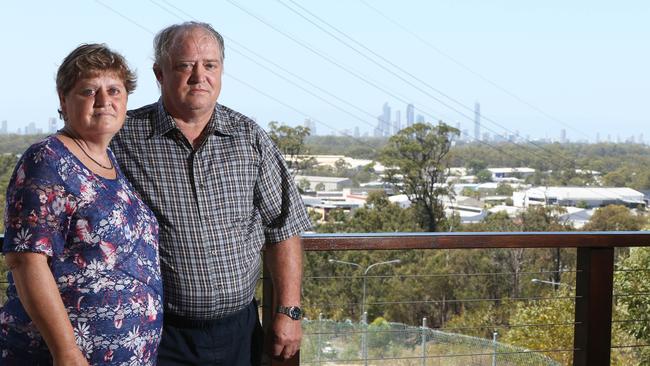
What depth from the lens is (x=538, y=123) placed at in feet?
138

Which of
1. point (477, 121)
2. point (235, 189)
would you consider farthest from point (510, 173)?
point (235, 189)

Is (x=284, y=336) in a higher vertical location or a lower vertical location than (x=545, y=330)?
higher

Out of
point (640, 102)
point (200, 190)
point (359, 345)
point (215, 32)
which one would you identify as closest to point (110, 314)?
point (200, 190)

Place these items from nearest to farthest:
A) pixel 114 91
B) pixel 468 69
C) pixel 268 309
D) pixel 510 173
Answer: pixel 114 91 → pixel 268 309 → pixel 510 173 → pixel 468 69

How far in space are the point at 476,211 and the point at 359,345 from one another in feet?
57.4

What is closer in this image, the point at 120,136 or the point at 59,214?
the point at 59,214

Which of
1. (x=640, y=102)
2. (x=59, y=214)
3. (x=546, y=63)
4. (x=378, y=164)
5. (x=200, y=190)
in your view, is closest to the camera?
(x=59, y=214)

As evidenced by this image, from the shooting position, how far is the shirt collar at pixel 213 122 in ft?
5.84

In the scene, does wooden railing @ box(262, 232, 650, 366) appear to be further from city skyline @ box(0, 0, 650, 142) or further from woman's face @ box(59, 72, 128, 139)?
city skyline @ box(0, 0, 650, 142)

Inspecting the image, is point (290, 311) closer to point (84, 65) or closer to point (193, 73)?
point (193, 73)

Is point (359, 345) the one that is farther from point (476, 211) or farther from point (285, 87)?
point (285, 87)

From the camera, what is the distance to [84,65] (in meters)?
1.53

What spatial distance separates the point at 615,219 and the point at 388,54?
17.7m

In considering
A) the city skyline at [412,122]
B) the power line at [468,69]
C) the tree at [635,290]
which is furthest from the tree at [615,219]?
the power line at [468,69]
